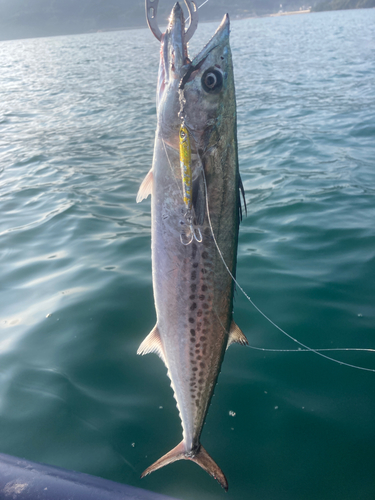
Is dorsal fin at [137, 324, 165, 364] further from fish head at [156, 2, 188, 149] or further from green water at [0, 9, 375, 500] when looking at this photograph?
fish head at [156, 2, 188, 149]

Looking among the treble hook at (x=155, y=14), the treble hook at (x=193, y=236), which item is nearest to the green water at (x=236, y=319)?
the treble hook at (x=193, y=236)

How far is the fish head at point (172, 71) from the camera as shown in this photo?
1.93 meters

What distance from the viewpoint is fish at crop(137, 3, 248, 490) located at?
1974 millimetres

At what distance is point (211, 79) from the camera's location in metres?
1.98

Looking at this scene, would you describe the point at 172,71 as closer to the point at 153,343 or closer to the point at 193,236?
the point at 193,236

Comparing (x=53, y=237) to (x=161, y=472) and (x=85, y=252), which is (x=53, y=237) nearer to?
(x=85, y=252)

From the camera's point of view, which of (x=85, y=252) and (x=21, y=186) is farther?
(x=21, y=186)

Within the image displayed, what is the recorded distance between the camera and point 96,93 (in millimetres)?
19906

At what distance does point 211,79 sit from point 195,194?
598mm

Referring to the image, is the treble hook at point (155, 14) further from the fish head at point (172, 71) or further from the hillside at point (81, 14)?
the hillside at point (81, 14)

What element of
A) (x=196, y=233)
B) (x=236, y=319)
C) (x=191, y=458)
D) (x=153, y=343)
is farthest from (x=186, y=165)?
(x=236, y=319)

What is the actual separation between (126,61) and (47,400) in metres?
33.8

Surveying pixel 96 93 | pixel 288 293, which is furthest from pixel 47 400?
pixel 96 93

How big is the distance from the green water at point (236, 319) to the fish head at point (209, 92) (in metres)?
2.15
